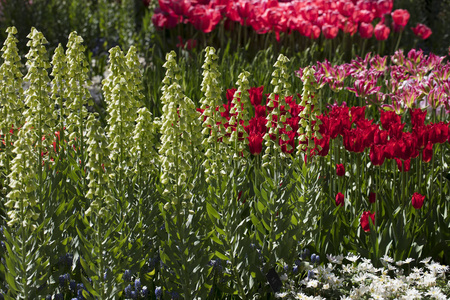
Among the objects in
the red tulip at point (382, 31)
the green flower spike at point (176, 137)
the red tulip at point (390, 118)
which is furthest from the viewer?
the red tulip at point (382, 31)

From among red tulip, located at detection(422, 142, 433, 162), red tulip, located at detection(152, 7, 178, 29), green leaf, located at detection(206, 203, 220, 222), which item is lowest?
green leaf, located at detection(206, 203, 220, 222)

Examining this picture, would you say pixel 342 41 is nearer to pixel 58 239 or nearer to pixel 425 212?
pixel 425 212

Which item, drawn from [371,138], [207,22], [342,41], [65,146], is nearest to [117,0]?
[207,22]

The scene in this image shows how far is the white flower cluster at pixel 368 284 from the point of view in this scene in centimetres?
241

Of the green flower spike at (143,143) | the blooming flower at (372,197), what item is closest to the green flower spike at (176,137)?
the green flower spike at (143,143)

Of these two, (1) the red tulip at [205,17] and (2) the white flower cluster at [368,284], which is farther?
(1) the red tulip at [205,17]

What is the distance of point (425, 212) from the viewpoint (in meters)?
3.21

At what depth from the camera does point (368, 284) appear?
256cm

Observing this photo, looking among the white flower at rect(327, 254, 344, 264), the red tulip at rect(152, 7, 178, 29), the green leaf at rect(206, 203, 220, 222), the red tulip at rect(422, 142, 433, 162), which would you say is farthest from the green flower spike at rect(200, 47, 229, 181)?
the red tulip at rect(152, 7, 178, 29)

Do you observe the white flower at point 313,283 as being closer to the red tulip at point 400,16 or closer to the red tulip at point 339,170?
the red tulip at point 339,170

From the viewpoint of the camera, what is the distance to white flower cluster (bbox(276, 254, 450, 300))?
241cm

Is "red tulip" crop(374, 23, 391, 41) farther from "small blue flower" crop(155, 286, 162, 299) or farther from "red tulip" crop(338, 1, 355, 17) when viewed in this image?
"small blue flower" crop(155, 286, 162, 299)

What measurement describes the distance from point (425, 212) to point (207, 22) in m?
4.13

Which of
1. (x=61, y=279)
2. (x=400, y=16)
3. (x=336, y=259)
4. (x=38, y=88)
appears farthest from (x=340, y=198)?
(x=400, y=16)
